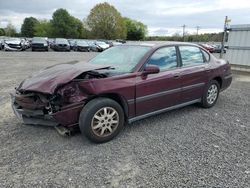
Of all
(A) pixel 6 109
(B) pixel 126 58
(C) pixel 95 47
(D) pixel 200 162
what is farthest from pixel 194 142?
(C) pixel 95 47

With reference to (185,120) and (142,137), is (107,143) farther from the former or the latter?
(185,120)

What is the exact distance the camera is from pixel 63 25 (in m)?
65.6

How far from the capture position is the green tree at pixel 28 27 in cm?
8588

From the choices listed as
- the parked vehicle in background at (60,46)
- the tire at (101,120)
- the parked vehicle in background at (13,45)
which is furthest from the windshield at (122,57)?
the parked vehicle in background at (60,46)

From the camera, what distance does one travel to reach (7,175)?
2.69m

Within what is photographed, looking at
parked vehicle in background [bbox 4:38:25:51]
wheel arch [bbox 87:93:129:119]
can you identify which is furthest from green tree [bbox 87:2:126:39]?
wheel arch [bbox 87:93:129:119]

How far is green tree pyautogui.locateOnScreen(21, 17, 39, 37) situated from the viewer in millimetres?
85875

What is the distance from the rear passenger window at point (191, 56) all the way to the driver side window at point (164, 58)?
25 centimetres

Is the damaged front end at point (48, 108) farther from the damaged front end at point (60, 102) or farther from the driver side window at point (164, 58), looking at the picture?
the driver side window at point (164, 58)

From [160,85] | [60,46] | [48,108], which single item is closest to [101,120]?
[48,108]

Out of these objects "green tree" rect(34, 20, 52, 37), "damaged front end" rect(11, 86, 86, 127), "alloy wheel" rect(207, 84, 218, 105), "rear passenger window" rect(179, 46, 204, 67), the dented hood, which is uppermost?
"green tree" rect(34, 20, 52, 37)

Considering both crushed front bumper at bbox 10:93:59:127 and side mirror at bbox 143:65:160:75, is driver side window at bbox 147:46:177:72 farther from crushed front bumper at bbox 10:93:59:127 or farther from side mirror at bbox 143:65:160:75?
crushed front bumper at bbox 10:93:59:127

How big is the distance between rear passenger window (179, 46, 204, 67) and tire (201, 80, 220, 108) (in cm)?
58

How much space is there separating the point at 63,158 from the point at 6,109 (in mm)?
2494
